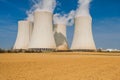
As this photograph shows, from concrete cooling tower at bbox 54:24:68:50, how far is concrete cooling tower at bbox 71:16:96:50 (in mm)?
9152

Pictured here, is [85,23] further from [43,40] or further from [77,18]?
[43,40]

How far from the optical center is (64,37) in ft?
151

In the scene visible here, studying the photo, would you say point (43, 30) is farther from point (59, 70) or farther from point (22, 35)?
point (59, 70)

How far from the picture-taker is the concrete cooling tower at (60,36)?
4575cm

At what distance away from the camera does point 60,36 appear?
45.6 metres

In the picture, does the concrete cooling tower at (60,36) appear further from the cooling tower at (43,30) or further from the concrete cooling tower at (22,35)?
the cooling tower at (43,30)

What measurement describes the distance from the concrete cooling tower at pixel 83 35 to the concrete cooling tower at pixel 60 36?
30.0 feet

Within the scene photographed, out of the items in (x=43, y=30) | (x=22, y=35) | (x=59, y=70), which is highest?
(x=43, y=30)

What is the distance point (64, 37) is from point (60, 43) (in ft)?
4.93

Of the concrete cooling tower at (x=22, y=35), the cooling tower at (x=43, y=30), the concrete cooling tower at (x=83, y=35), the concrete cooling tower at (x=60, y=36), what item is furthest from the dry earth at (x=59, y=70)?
the concrete cooling tower at (x=60, y=36)

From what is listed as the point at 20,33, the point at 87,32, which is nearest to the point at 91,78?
the point at 87,32

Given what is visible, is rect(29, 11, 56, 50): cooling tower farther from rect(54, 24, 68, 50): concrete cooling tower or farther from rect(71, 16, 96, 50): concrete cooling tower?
rect(54, 24, 68, 50): concrete cooling tower

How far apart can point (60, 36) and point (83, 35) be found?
10889 mm

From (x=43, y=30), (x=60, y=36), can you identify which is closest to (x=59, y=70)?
(x=43, y=30)
